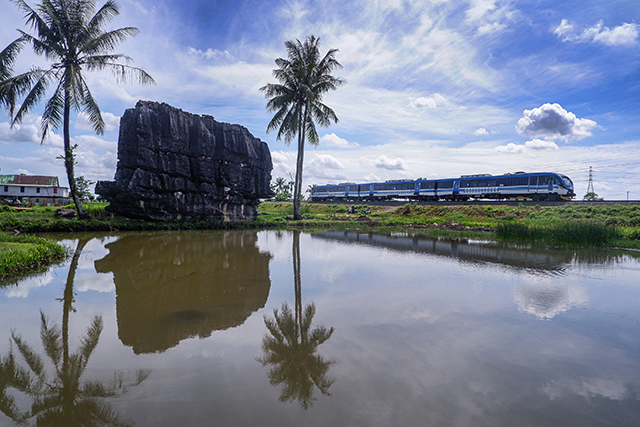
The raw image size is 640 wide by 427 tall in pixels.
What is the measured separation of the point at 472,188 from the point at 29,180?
2386 inches

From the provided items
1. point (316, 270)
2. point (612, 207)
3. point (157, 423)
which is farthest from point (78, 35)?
point (612, 207)

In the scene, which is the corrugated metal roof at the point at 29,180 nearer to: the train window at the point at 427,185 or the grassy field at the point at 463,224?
the grassy field at the point at 463,224

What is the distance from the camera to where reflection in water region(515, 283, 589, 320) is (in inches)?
214

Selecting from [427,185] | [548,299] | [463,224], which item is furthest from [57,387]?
[427,185]

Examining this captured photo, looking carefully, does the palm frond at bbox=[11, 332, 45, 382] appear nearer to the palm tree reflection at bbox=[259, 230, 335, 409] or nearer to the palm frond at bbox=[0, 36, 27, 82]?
the palm tree reflection at bbox=[259, 230, 335, 409]

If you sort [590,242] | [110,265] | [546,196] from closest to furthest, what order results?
[110,265] < [590,242] < [546,196]

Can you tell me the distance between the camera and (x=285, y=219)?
1026 inches

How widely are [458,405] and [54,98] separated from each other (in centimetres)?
2189

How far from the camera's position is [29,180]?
153 ft

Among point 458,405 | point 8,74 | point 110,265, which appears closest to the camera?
point 458,405

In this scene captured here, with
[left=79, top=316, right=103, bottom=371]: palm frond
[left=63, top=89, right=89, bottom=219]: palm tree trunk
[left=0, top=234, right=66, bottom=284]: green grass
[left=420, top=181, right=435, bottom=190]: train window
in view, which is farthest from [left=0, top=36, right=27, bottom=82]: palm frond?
[left=420, top=181, right=435, bottom=190]: train window

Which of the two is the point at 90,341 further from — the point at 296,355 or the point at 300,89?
the point at 300,89

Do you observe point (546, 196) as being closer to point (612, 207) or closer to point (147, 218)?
point (612, 207)

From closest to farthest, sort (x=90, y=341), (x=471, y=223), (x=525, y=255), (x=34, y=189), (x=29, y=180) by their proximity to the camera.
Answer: (x=90, y=341) → (x=525, y=255) → (x=471, y=223) → (x=34, y=189) → (x=29, y=180)
